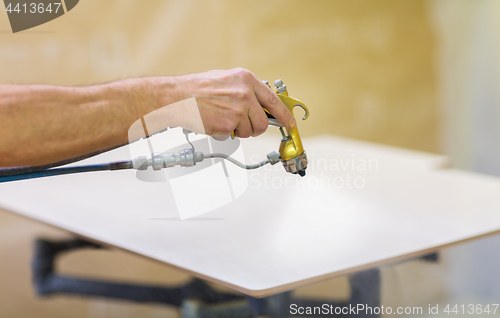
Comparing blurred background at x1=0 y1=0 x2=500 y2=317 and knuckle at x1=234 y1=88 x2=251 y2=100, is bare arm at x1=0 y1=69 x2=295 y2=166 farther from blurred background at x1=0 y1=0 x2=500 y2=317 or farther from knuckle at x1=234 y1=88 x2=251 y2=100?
blurred background at x1=0 y1=0 x2=500 y2=317

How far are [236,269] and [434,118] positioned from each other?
6.44ft

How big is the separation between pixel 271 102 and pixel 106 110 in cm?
23

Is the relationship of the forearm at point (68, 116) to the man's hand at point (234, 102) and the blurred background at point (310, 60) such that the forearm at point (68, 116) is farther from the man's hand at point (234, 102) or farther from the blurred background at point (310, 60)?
the blurred background at point (310, 60)

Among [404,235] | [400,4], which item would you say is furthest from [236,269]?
[400,4]

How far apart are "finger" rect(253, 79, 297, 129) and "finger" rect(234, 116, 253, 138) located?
→ 35mm

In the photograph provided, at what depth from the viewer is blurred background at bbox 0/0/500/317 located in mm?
1700

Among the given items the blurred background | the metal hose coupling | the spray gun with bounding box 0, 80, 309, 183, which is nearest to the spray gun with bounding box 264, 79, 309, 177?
the spray gun with bounding box 0, 80, 309, 183

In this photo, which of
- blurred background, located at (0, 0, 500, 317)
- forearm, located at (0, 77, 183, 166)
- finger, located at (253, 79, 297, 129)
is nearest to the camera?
forearm, located at (0, 77, 183, 166)

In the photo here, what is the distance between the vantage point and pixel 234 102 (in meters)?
0.68

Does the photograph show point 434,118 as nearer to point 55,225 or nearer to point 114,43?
point 114,43

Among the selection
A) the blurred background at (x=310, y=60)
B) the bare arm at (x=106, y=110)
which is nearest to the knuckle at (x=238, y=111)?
the bare arm at (x=106, y=110)

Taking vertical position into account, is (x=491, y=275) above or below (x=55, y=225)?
below

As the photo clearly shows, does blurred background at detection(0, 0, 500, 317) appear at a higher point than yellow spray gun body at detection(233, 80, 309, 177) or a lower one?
higher

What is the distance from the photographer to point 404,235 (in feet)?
2.74
